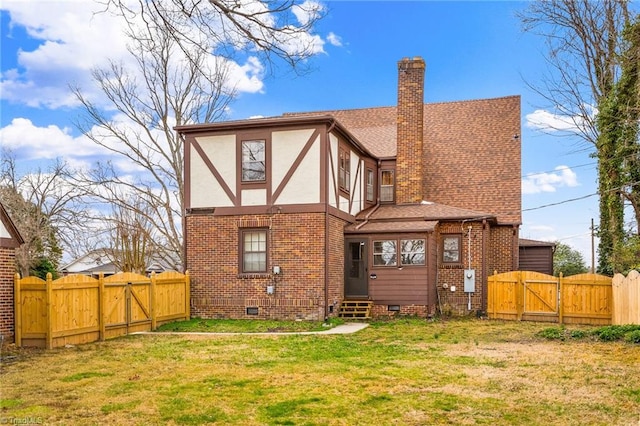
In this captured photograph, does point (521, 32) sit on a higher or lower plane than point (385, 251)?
higher

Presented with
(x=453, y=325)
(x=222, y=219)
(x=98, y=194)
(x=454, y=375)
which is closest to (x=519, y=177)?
(x=453, y=325)

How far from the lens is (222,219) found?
18547mm

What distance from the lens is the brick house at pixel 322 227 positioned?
1781cm

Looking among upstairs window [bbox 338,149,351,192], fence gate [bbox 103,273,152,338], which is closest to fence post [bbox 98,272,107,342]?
fence gate [bbox 103,273,152,338]

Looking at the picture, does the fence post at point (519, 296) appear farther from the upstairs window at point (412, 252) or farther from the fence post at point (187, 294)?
the fence post at point (187, 294)

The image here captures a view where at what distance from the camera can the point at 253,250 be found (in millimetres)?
18344

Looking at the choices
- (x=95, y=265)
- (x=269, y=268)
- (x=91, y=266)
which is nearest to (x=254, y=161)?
(x=269, y=268)

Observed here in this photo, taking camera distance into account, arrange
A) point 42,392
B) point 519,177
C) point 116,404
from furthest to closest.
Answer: point 519,177 < point 42,392 < point 116,404

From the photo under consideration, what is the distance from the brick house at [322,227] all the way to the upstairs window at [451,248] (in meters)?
0.04

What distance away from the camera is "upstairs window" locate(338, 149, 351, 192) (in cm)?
1939

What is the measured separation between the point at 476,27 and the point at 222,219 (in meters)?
10.1

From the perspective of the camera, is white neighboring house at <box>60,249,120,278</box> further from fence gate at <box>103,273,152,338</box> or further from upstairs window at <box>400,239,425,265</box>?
upstairs window at <box>400,239,425,265</box>

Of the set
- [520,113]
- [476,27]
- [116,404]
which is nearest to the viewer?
[116,404]

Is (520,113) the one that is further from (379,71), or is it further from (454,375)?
(454,375)
